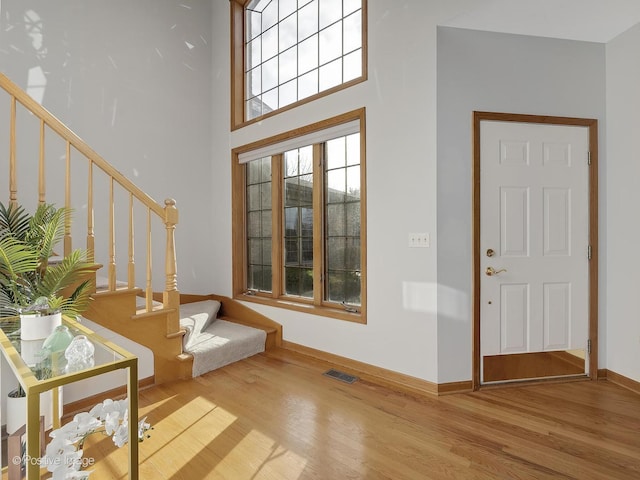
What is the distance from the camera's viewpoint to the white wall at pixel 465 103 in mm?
2586

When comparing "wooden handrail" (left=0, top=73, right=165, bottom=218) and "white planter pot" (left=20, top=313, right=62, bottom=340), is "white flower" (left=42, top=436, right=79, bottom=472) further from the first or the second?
"wooden handrail" (left=0, top=73, right=165, bottom=218)

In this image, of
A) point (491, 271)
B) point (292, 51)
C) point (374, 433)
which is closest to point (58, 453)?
point (374, 433)

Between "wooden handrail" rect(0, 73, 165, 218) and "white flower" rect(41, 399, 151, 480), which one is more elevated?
"wooden handrail" rect(0, 73, 165, 218)

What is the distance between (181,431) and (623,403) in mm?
2825

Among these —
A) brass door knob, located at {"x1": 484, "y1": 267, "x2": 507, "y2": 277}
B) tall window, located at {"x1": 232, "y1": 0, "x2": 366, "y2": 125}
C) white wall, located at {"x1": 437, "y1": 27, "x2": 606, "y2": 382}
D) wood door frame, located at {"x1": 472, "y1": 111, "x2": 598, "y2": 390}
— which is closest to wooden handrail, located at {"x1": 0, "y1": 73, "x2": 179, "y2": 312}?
tall window, located at {"x1": 232, "y1": 0, "x2": 366, "y2": 125}

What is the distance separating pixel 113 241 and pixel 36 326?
1.31 metres

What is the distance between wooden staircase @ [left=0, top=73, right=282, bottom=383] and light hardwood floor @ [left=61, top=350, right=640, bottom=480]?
1.19ft

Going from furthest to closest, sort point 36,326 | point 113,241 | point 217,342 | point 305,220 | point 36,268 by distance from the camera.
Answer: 1. point 305,220
2. point 217,342
3. point 113,241
4. point 36,268
5. point 36,326

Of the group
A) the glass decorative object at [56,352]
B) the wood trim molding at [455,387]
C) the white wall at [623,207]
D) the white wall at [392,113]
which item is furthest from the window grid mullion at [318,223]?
the glass decorative object at [56,352]

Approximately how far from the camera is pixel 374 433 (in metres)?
2.08

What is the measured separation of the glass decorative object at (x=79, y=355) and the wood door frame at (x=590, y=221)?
94.0 inches

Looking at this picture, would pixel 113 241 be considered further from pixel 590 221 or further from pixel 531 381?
pixel 590 221

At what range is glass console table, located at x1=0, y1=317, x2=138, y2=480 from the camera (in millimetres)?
829

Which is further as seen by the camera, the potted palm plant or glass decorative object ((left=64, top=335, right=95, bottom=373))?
the potted palm plant
